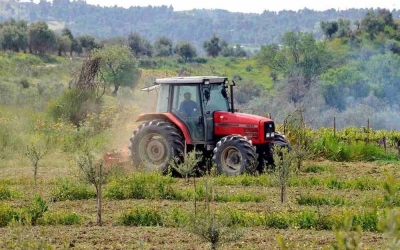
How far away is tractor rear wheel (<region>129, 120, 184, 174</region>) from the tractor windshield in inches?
35.0

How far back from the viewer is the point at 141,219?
1040 centimetres

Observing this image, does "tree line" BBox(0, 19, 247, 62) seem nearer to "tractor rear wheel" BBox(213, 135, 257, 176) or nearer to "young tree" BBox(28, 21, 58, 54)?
"young tree" BBox(28, 21, 58, 54)

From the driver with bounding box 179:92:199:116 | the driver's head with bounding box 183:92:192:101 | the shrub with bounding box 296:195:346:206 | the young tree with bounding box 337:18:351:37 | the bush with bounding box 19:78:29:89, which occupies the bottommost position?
the bush with bounding box 19:78:29:89

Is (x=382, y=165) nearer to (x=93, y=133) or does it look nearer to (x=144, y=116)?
(x=144, y=116)

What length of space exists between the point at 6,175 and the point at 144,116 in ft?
11.2

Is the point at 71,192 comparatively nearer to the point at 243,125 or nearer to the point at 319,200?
the point at 319,200

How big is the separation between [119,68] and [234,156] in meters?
23.0

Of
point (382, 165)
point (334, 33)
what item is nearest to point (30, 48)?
point (334, 33)

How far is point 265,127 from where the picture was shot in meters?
15.5

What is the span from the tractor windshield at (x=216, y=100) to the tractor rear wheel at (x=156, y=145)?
0.89 m

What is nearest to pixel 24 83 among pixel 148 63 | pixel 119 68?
pixel 119 68

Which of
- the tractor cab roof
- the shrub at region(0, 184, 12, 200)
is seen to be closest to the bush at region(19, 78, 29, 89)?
the tractor cab roof

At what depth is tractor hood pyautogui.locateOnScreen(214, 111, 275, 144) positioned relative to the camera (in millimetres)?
15523

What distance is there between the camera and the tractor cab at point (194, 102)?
15438mm
